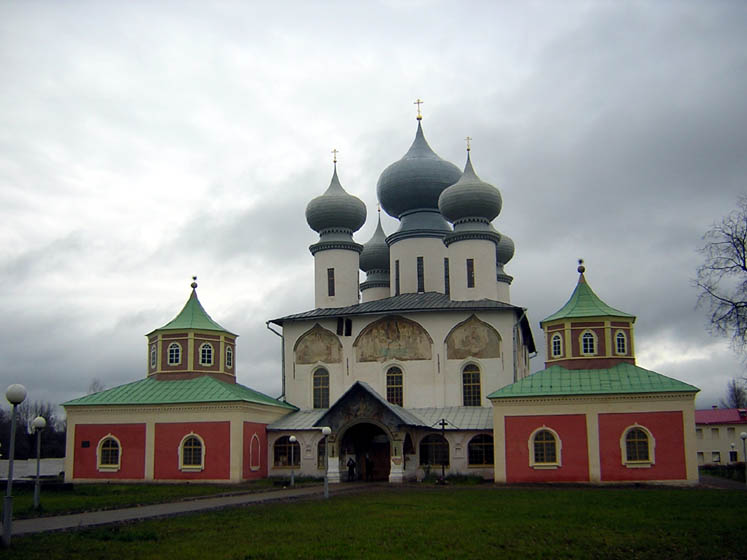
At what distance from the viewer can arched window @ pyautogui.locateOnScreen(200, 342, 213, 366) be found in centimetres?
3469

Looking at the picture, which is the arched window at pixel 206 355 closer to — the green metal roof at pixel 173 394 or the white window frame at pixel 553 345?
the green metal roof at pixel 173 394

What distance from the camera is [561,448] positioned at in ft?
95.6

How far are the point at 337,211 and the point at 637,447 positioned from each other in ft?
57.3

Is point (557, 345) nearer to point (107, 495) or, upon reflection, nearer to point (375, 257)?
point (375, 257)

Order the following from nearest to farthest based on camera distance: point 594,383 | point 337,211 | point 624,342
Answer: point 594,383
point 624,342
point 337,211

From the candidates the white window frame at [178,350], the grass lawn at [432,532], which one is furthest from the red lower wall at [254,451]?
the grass lawn at [432,532]

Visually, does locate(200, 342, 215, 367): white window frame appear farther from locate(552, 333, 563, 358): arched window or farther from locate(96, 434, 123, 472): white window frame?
locate(552, 333, 563, 358): arched window

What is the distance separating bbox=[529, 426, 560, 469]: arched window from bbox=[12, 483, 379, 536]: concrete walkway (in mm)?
6802

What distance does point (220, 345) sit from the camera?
1388 inches

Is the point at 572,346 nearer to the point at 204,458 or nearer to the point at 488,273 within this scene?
the point at 488,273

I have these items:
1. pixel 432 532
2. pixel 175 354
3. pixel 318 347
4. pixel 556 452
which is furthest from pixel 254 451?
pixel 432 532

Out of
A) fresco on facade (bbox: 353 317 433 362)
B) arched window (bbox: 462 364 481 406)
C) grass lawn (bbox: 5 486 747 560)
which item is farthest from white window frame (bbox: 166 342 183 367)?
grass lawn (bbox: 5 486 747 560)

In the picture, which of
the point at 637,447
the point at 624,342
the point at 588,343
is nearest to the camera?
the point at 637,447

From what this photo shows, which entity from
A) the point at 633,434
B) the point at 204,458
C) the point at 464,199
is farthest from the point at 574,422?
the point at 204,458
